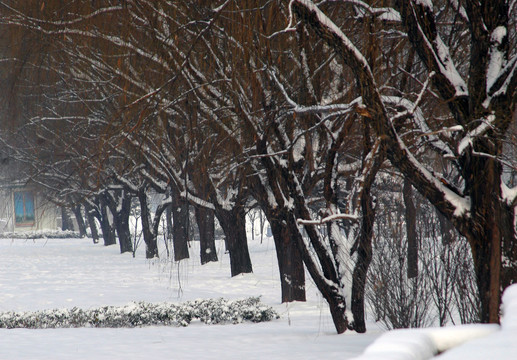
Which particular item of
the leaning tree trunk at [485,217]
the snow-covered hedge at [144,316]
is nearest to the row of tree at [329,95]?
the leaning tree trunk at [485,217]

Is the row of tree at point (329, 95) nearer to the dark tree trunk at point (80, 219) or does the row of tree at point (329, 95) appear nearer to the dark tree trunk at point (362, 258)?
the dark tree trunk at point (362, 258)

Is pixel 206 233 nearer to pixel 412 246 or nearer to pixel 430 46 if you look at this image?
pixel 412 246

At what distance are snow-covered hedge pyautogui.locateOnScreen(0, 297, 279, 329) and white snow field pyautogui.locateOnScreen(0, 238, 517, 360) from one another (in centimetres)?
28

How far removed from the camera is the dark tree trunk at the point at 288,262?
12.8m

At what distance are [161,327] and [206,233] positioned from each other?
12513mm

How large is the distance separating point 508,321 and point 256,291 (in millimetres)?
15446

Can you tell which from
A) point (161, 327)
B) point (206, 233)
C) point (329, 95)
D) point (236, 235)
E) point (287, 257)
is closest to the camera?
point (329, 95)

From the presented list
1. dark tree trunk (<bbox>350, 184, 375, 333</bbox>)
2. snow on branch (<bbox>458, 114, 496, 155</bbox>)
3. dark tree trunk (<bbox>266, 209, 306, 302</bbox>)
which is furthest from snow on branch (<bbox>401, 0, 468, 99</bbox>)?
dark tree trunk (<bbox>266, 209, 306, 302</bbox>)

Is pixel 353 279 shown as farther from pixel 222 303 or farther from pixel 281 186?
pixel 222 303

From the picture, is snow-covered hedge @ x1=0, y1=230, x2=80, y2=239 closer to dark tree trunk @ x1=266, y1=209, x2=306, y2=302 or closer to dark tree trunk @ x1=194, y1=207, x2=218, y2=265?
dark tree trunk @ x1=194, y1=207, x2=218, y2=265

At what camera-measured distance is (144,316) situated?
12.2m

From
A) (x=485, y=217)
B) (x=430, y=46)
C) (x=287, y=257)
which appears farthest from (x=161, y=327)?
(x=430, y=46)

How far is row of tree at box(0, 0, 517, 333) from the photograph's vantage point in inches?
233

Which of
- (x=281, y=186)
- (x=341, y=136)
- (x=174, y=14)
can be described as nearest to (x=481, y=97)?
(x=341, y=136)
